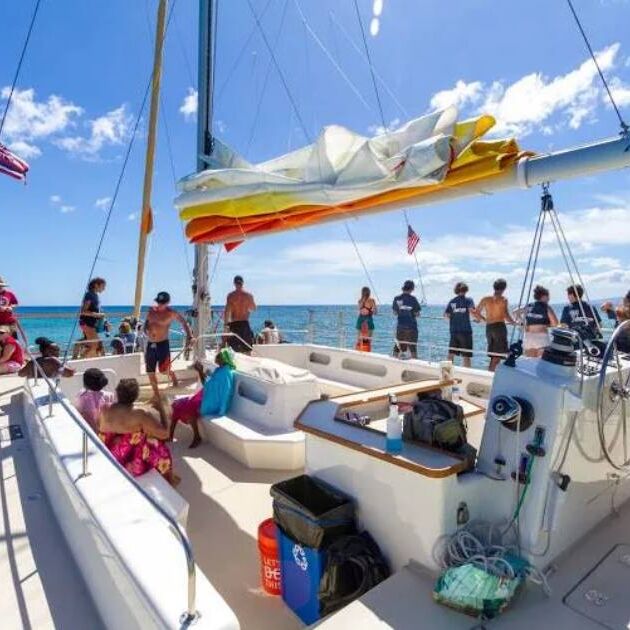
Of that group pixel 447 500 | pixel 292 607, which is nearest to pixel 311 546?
pixel 292 607

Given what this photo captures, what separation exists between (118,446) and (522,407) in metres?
2.61

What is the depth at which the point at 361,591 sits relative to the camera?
2148 millimetres

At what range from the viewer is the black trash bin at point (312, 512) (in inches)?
87.8

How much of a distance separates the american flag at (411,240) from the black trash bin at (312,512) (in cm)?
415

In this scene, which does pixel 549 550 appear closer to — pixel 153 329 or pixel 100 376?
pixel 100 376

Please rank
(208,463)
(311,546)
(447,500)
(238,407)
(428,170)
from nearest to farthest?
(447,500)
(311,546)
(428,170)
(208,463)
(238,407)

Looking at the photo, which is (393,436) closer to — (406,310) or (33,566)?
(33,566)

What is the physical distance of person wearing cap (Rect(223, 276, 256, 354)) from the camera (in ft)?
23.5

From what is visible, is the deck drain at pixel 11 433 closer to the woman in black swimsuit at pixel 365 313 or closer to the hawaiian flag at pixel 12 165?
the hawaiian flag at pixel 12 165

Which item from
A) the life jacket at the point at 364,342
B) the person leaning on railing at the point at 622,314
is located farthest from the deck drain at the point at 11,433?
the life jacket at the point at 364,342

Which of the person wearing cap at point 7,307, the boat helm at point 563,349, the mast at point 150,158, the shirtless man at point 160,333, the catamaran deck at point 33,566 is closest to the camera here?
the catamaran deck at point 33,566

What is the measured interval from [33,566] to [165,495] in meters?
0.82

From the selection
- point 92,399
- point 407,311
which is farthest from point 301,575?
point 407,311

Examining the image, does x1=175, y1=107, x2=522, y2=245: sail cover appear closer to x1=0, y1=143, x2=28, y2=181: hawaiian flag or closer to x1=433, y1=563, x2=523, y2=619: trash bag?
x1=433, y1=563, x2=523, y2=619: trash bag
